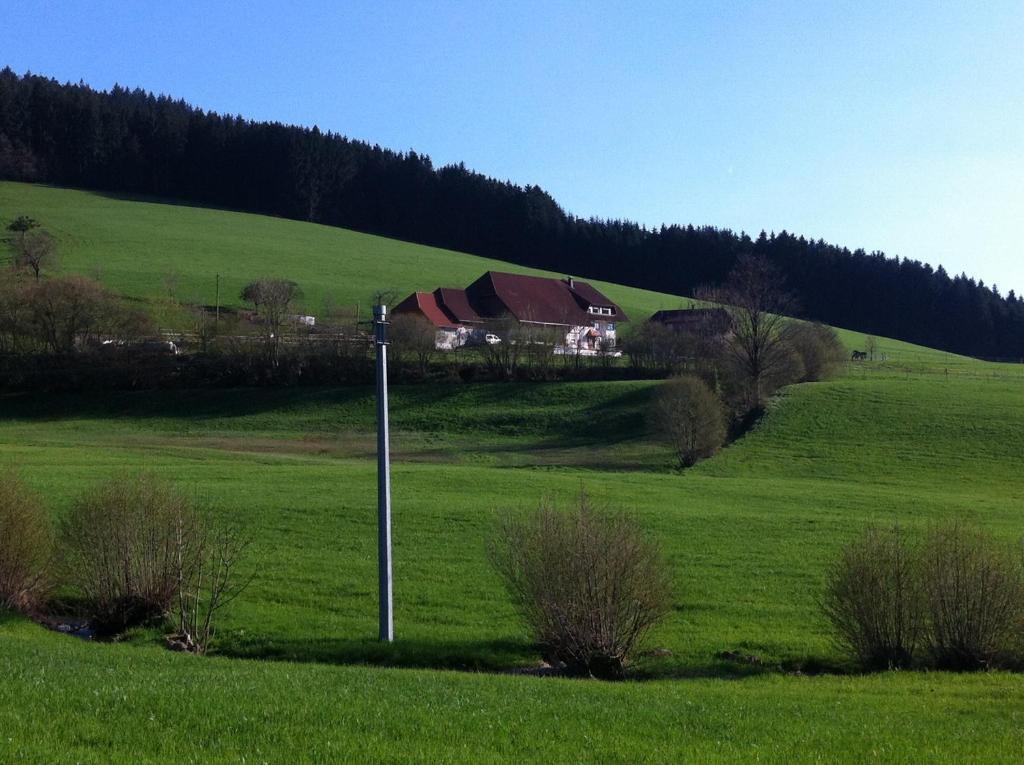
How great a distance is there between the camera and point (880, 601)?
15898mm

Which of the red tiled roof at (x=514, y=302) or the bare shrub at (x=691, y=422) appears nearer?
the bare shrub at (x=691, y=422)

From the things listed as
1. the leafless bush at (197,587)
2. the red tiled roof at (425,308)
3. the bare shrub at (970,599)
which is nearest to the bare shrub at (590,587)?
the bare shrub at (970,599)

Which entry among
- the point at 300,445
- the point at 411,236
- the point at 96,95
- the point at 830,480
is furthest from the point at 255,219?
the point at 830,480

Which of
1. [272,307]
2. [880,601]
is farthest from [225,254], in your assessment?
[880,601]

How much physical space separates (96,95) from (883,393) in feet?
432

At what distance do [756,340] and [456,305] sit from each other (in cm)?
4204

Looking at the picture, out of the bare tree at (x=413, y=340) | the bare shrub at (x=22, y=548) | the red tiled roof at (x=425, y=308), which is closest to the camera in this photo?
the bare shrub at (x=22, y=548)

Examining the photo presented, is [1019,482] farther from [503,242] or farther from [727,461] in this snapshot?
[503,242]

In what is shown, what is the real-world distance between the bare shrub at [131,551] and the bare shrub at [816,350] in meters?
55.6

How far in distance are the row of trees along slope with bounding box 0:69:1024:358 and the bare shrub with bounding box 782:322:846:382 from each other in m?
74.5

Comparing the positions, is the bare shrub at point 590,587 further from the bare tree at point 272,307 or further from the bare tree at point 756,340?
the bare tree at point 272,307

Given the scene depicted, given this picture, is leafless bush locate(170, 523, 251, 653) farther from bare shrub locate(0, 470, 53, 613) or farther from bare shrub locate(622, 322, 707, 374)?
bare shrub locate(622, 322, 707, 374)

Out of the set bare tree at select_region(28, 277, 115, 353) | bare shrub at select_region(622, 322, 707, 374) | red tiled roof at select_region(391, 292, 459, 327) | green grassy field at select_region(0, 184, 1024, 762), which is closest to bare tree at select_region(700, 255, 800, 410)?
green grassy field at select_region(0, 184, 1024, 762)

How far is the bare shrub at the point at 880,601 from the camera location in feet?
51.9
